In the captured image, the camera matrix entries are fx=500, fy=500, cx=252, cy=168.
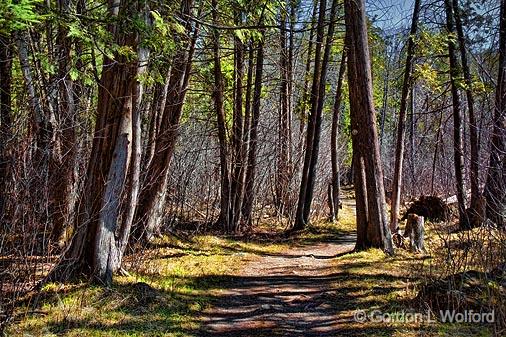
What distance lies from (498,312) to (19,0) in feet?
17.1

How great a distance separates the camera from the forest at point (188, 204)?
5184 millimetres

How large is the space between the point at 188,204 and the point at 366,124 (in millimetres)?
5101

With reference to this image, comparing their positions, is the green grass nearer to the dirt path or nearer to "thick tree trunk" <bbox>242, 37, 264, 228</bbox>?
the dirt path

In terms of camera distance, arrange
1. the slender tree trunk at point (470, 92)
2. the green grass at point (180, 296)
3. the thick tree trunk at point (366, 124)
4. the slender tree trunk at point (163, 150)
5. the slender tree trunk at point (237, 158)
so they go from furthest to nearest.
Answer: the slender tree trunk at point (237, 158)
the slender tree trunk at point (470, 92)
the thick tree trunk at point (366, 124)
the slender tree trunk at point (163, 150)
the green grass at point (180, 296)

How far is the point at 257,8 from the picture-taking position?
7.45 meters

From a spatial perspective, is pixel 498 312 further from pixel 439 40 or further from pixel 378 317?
pixel 439 40

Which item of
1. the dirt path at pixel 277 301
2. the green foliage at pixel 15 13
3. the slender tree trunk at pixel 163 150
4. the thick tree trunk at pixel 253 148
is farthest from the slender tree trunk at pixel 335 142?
the green foliage at pixel 15 13

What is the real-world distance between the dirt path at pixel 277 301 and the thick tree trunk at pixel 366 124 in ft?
3.68

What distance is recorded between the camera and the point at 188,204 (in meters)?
12.5

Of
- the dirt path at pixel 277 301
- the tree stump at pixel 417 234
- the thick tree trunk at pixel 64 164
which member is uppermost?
the thick tree trunk at pixel 64 164

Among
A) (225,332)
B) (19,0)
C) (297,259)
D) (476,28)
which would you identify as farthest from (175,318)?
(476,28)

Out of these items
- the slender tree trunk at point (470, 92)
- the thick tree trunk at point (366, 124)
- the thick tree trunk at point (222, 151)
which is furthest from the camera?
the slender tree trunk at point (470, 92)

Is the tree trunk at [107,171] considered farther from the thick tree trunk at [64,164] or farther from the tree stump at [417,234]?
the tree stump at [417,234]

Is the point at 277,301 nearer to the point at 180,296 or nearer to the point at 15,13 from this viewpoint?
the point at 180,296
